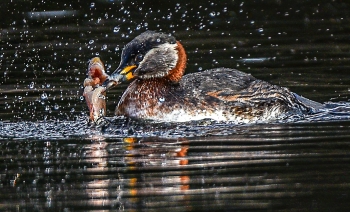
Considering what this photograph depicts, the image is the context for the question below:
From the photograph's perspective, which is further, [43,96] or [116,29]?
[116,29]

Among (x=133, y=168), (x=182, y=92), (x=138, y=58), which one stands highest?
(x=138, y=58)

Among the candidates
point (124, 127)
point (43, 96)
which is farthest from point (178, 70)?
point (43, 96)

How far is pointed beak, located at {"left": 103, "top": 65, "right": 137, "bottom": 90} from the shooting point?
12.8m

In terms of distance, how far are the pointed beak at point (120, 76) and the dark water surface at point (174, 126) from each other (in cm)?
48

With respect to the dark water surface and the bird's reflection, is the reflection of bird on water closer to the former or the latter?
the dark water surface

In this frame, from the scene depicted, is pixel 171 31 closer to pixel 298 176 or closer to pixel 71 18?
pixel 71 18

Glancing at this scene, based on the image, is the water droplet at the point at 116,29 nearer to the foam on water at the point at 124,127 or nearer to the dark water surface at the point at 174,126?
the dark water surface at the point at 174,126

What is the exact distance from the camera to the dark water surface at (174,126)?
9.58 m

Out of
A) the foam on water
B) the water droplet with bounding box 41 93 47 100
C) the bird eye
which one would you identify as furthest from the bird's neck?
the water droplet with bounding box 41 93 47 100

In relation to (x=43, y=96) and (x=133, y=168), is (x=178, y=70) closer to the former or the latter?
(x=43, y=96)

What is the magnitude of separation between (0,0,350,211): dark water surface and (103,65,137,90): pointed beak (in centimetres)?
48

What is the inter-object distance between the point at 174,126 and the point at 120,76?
3.18ft

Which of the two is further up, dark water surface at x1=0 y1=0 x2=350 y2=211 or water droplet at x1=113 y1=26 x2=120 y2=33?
water droplet at x1=113 y1=26 x2=120 y2=33

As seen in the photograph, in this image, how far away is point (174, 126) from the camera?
12.6 m
